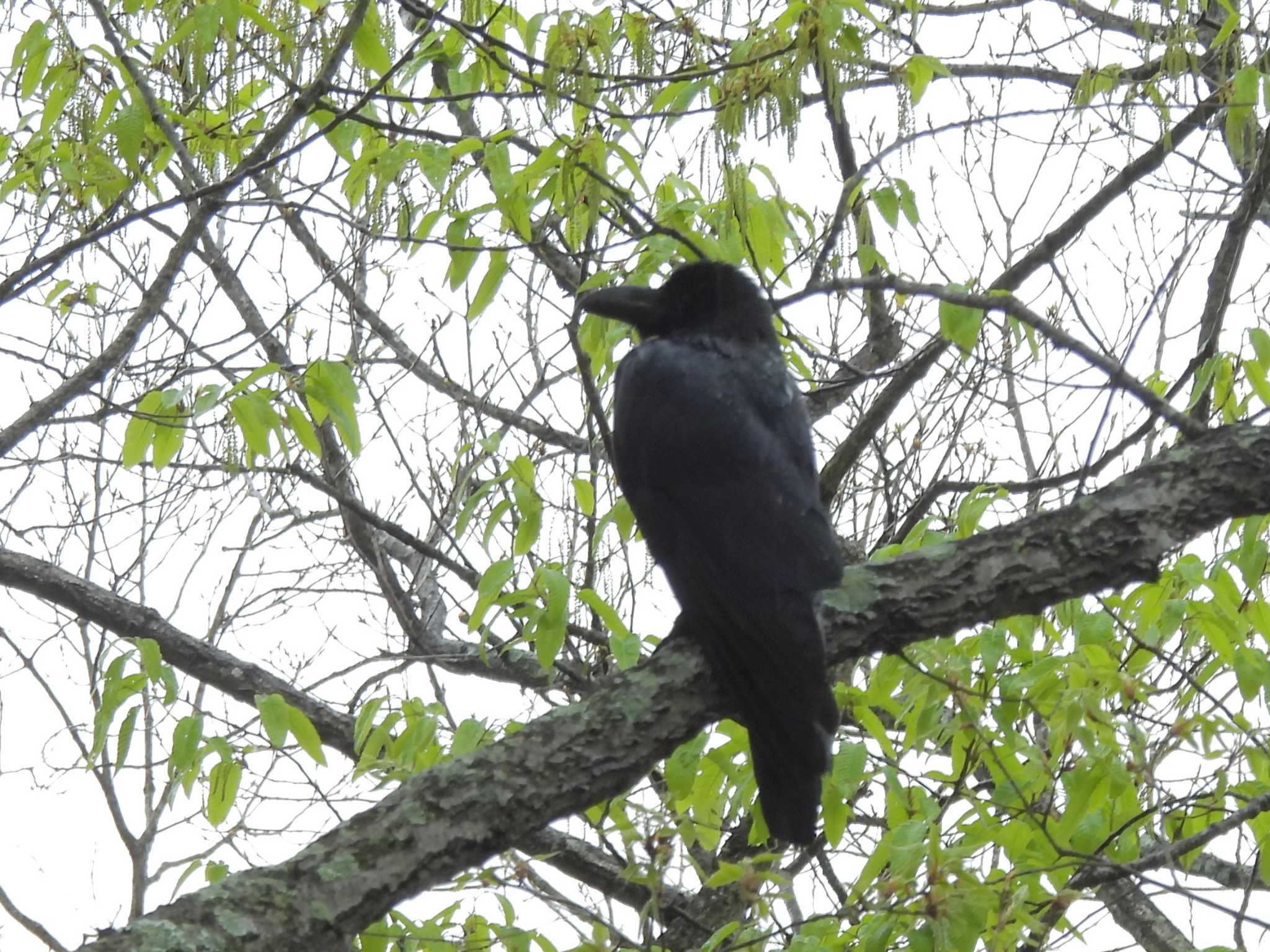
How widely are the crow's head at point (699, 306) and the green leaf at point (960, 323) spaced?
105 centimetres

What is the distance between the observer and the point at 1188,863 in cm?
423

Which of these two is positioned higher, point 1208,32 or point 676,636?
point 1208,32

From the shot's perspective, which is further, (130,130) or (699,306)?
(699,306)

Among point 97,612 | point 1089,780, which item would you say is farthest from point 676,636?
point 97,612

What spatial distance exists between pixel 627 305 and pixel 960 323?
1322 millimetres

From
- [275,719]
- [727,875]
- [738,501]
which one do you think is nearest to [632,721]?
[727,875]

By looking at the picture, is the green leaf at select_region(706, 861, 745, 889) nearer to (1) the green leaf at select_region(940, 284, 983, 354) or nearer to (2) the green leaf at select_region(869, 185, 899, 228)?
(1) the green leaf at select_region(940, 284, 983, 354)

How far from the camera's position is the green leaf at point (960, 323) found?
3.59 m

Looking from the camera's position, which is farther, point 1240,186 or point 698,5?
point 1240,186

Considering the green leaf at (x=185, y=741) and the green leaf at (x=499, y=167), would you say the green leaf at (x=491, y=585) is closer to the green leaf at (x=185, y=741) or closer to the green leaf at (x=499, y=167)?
the green leaf at (x=185, y=741)

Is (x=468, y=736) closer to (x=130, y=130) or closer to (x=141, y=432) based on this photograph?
(x=141, y=432)

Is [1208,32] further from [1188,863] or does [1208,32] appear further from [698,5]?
[1188,863]

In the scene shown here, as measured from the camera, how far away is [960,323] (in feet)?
11.8

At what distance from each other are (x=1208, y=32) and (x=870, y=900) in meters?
5.76
